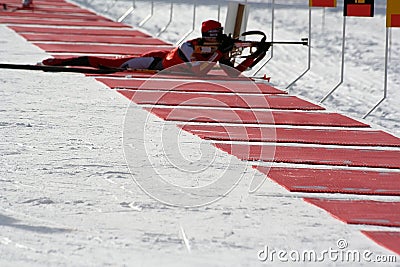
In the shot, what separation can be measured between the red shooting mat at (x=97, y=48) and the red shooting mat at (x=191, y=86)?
2.41 meters

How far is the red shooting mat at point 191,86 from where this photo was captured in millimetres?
8719

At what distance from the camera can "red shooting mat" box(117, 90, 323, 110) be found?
7883mm

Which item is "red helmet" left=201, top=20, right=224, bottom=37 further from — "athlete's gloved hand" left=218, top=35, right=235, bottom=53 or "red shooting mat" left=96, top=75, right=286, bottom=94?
"red shooting mat" left=96, top=75, right=286, bottom=94

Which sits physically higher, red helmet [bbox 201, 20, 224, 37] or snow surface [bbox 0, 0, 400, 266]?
red helmet [bbox 201, 20, 224, 37]

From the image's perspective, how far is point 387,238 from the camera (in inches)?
160

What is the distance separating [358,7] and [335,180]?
3.52 meters

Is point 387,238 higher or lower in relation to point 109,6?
lower

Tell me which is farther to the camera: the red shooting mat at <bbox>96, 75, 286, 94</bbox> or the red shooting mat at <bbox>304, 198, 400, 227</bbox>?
the red shooting mat at <bbox>96, 75, 286, 94</bbox>

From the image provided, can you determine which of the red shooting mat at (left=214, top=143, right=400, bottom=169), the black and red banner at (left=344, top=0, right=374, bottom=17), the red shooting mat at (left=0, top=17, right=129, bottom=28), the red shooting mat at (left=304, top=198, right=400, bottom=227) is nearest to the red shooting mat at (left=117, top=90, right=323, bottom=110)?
the black and red banner at (left=344, top=0, right=374, bottom=17)

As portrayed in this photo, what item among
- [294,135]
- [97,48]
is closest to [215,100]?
[294,135]

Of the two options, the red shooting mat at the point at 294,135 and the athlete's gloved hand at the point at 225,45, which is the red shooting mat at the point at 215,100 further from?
the red shooting mat at the point at 294,135

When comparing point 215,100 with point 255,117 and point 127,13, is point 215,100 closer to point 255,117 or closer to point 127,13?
point 255,117

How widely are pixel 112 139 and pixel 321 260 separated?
259 cm

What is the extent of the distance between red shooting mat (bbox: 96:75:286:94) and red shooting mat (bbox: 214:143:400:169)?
2609 mm
